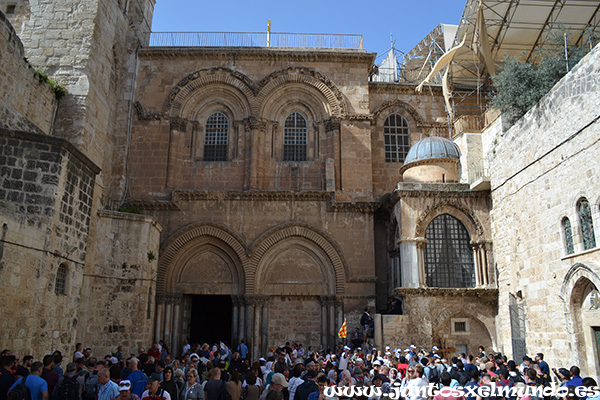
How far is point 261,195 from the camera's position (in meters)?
19.2

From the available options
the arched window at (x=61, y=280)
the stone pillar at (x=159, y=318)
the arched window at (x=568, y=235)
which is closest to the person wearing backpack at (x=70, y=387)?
the arched window at (x=61, y=280)

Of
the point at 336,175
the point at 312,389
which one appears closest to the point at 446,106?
the point at 336,175

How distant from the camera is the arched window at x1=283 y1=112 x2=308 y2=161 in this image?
67.8 feet

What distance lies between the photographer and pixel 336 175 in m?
19.8

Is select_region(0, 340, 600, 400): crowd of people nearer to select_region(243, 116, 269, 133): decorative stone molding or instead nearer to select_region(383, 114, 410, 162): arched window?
select_region(243, 116, 269, 133): decorative stone molding

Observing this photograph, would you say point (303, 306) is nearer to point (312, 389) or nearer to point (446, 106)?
point (446, 106)

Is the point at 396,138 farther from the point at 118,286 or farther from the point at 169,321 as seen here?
the point at 118,286

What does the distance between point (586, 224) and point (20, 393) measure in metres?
11.8

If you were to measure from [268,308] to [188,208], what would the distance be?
476cm

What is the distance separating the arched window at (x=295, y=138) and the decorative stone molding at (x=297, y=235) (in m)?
3.12

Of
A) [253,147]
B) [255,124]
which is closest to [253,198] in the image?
[253,147]

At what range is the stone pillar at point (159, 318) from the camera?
1810 centimetres

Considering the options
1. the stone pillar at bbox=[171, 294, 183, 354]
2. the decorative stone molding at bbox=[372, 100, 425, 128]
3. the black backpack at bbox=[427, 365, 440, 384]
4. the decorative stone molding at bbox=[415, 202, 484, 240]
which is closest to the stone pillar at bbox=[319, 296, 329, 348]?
the decorative stone molding at bbox=[415, 202, 484, 240]

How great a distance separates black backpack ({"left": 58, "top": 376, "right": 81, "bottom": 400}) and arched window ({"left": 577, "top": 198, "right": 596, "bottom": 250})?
36.1 feet
